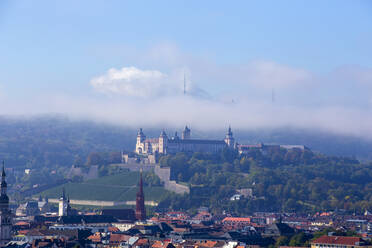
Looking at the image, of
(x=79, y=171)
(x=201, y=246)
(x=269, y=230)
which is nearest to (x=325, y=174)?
(x=79, y=171)

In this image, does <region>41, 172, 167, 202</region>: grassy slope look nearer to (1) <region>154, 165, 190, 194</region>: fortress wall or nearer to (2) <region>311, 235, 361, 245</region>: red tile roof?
(1) <region>154, 165, 190, 194</region>: fortress wall

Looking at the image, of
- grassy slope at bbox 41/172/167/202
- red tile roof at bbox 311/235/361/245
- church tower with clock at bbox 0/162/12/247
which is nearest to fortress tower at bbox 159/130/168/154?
grassy slope at bbox 41/172/167/202

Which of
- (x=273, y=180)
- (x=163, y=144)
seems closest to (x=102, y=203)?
(x=273, y=180)

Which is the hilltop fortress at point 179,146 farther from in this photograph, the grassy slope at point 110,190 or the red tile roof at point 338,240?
the red tile roof at point 338,240

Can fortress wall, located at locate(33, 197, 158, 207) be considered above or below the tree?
below

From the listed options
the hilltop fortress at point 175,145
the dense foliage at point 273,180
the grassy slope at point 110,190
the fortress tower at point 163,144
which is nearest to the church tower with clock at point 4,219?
the dense foliage at point 273,180

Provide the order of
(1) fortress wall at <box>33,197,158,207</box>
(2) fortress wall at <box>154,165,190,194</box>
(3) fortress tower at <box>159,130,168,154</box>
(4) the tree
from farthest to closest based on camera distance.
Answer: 1. (3) fortress tower at <box>159,130,168,154</box>
2. (4) the tree
3. (2) fortress wall at <box>154,165,190,194</box>
4. (1) fortress wall at <box>33,197,158,207</box>

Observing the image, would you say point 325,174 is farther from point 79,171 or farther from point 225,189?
point 79,171
